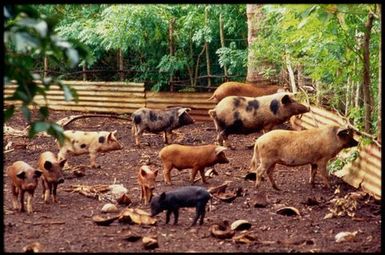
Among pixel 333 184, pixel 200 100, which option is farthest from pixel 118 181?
pixel 200 100

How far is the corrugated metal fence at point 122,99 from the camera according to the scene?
54.0 feet

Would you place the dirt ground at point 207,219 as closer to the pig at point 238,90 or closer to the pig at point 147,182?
the pig at point 147,182

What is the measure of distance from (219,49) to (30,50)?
12.1 metres

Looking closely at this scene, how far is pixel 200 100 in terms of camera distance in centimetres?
1642

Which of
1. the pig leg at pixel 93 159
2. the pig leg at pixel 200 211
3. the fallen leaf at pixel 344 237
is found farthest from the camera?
the pig leg at pixel 93 159

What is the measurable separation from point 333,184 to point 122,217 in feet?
12.1

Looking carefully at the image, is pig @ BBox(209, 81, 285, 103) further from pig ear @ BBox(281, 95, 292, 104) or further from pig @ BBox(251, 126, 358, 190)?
pig @ BBox(251, 126, 358, 190)

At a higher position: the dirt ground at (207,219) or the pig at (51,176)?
the pig at (51,176)

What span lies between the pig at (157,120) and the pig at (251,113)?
785 mm

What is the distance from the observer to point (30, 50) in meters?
4.20

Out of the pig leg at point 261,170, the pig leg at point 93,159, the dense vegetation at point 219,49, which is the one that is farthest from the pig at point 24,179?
the pig leg at point 93,159

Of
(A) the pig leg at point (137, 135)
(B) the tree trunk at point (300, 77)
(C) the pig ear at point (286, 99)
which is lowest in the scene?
(A) the pig leg at point (137, 135)

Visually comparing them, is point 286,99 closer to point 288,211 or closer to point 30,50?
point 288,211

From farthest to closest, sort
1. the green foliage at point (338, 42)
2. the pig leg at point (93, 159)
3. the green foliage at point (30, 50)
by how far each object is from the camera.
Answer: the pig leg at point (93, 159) → the green foliage at point (338, 42) → the green foliage at point (30, 50)
